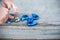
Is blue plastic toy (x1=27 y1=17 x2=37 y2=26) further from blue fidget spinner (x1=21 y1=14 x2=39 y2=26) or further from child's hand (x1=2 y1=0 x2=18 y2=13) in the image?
child's hand (x1=2 y1=0 x2=18 y2=13)

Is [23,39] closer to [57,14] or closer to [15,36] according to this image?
[15,36]

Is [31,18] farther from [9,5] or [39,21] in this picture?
[9,5]

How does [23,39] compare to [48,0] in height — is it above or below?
below

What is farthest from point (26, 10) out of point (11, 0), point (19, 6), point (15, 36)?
point (15, 36)

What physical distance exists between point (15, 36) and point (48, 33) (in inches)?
14.3

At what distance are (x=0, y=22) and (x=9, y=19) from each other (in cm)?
10

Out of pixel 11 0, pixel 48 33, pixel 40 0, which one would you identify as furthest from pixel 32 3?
pixel 48 33

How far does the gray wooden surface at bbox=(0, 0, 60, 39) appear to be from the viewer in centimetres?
167

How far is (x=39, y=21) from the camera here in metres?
1.69

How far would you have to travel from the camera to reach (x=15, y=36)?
5.52ft

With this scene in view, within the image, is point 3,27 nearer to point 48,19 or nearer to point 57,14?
point 48,19


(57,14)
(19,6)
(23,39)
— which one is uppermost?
(19,6)

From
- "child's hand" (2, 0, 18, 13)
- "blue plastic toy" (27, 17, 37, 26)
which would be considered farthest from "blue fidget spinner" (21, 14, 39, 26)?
"child's hand" (2, 0, 18, 13)

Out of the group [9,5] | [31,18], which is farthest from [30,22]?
[9,5]
